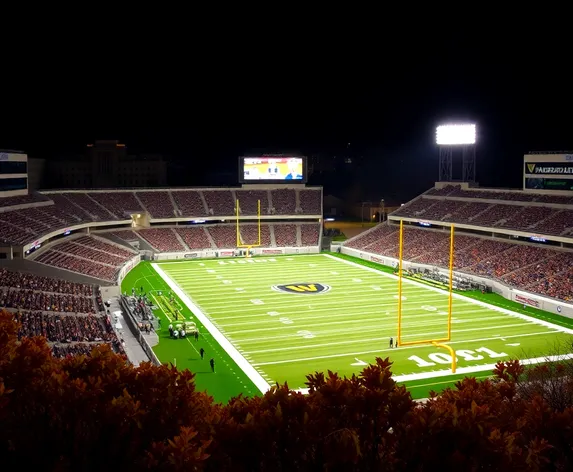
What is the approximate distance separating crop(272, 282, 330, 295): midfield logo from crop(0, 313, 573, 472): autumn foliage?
3061cm

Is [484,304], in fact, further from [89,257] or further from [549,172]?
[89,257]

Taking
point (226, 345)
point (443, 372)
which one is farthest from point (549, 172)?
point (226, 345)

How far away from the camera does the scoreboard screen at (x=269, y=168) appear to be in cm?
6203

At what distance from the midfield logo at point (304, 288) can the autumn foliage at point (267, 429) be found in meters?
30.6

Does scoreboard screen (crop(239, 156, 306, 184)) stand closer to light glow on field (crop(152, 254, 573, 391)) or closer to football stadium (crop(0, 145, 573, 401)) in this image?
football stadium (crop(0, 145, 573, 401))

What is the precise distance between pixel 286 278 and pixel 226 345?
1611 centimetres

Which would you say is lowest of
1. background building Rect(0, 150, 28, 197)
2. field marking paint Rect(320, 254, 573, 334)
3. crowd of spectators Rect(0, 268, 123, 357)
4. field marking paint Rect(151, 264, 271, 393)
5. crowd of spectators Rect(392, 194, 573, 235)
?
field marking paint Rect(151, 264, 271, 393)

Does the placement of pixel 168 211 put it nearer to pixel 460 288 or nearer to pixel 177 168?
pixel 460 288

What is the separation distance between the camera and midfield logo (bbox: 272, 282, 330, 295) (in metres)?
37.6

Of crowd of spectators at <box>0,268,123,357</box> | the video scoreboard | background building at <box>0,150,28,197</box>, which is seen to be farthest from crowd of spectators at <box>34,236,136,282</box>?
the video scoreboard

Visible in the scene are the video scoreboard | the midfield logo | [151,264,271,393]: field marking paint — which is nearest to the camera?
[151,264,271,393]: field marking paint

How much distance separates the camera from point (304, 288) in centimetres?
3850

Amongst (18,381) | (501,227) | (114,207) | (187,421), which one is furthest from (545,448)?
(114,207)

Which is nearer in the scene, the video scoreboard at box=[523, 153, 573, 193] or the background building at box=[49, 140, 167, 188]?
the video scoreboard at box=[523, 153, 573, 193]
